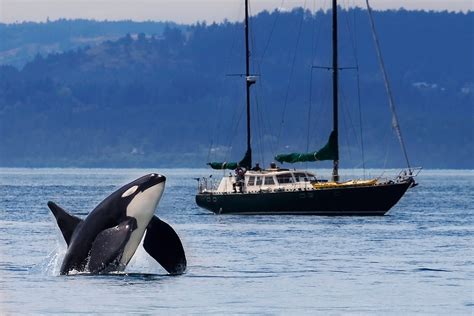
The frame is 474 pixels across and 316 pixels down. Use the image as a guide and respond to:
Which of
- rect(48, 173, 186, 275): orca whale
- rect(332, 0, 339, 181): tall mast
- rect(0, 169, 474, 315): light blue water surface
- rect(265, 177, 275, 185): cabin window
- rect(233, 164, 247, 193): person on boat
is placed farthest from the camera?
rect(233, 164, 247, 193): person on boat

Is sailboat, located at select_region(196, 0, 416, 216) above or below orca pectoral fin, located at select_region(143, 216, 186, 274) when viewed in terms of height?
below

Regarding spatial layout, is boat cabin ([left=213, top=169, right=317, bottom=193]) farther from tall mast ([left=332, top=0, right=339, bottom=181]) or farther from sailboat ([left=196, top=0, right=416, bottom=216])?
tall mast ([left=332, top=0, right=339, bottom=181])

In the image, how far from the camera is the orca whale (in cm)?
4072

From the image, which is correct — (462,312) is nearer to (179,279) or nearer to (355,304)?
(355,304)

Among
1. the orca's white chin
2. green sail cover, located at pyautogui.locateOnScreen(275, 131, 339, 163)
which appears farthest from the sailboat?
the orca's white chin

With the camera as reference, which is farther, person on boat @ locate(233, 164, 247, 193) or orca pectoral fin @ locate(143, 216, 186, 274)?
person on boat @ locate(233, 164, 247, 193)

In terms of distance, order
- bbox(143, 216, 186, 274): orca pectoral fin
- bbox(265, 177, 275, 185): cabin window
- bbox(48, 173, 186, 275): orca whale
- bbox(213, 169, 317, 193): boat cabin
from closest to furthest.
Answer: bbox(48, 173, 186, 275): orca whale
bbox(143, 216, 186, 274): orca pectoral fin
bbox(213, 169, 317, 193): boat cabin
bbox(265, 177, 275, 185): cabin window

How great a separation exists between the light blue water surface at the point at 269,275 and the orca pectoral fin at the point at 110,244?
0.51m

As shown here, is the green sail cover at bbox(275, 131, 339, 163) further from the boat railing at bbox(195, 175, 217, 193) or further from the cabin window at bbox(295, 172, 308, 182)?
the boat railing at bbox(195, 175, 217, 193)

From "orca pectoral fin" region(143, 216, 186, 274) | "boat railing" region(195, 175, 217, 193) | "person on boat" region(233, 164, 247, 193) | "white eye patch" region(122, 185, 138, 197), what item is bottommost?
"boat railing" region(195, 175, 217, 193)

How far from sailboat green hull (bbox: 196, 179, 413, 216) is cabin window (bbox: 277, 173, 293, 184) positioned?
1.10 meters

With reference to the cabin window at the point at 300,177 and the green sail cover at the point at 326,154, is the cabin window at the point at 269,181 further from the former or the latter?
the green sail cover at the point at 326,154

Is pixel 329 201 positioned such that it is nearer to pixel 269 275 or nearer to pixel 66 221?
pixel 269 275

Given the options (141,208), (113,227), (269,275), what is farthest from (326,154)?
(113,227)
